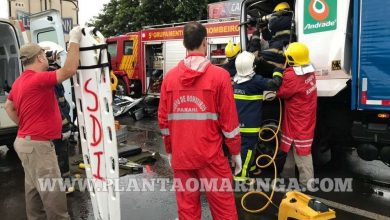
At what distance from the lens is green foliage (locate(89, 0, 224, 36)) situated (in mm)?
23047

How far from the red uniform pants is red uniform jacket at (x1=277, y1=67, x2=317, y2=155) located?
2000 millimetres

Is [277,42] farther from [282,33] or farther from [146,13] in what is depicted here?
[146,13]

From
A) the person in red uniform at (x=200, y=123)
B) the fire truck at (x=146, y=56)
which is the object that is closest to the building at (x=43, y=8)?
the fire truck at (x=146, y=56)

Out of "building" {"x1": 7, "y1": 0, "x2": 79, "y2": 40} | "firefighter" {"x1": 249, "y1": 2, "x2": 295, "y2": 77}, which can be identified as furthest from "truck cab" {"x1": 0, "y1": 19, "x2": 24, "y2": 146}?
"firefighter" {"x1": 249, "y1": 2, "x2": 295, "y2": 77}

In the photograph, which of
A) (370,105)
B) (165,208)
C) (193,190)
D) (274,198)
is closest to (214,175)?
(193,190)

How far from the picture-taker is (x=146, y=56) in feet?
51.0

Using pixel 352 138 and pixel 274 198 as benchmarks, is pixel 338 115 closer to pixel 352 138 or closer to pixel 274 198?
pixel 352 138

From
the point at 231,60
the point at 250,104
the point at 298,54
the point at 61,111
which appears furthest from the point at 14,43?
the point at 298,54

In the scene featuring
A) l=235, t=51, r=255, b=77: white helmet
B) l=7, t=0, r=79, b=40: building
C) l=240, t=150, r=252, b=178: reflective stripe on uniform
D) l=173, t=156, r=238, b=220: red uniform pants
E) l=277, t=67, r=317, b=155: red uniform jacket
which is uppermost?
l=7, t=0, r=79, b=40: building

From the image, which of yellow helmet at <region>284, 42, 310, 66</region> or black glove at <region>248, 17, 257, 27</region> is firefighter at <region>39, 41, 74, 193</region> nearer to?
yellow helmet at <region>284, 42, 310, 66</region>

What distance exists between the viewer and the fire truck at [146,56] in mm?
14445

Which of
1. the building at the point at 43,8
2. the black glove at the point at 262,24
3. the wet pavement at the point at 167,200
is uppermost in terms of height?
the building at the point at 43,8

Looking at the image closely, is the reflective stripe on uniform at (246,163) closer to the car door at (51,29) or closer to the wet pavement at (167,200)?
the wet pavement at (167,200)

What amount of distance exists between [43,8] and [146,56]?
6644 millimetres
